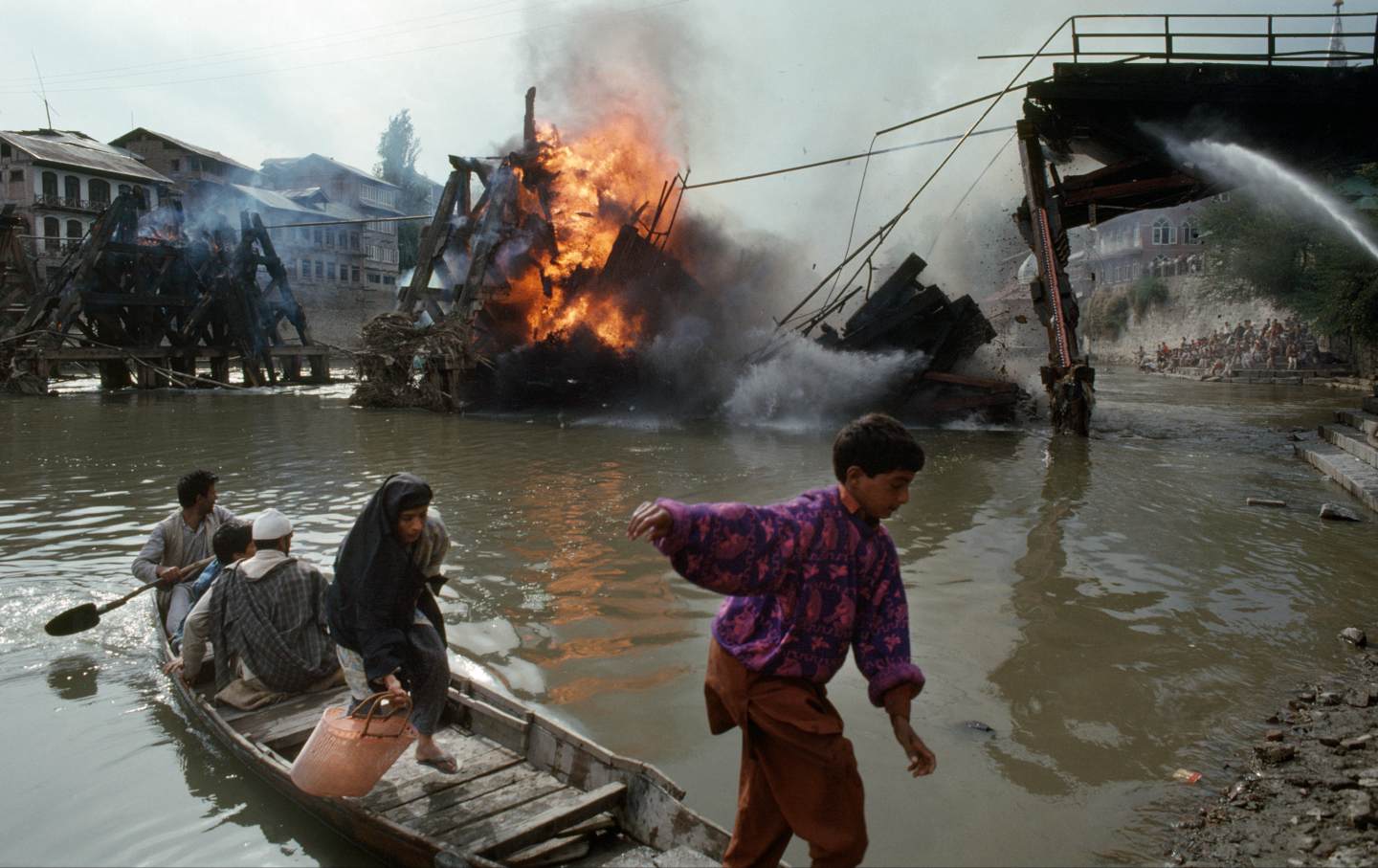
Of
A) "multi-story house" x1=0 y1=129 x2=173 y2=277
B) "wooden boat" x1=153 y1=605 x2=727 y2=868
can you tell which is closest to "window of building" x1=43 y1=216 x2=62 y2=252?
"multi-story house" x1=0 y1=129 x2=173 y2=277

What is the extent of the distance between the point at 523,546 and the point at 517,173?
1841 centimetres

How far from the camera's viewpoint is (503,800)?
4125mm

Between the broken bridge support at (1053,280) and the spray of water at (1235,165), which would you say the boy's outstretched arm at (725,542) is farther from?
the spray of water at (1235,165)

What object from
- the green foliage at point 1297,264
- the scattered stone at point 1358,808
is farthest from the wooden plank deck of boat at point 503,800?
the green foliage at point 1297,264

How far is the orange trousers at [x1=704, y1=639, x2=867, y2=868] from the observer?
2.72 meters

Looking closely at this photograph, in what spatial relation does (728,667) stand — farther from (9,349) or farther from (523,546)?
(9,349)

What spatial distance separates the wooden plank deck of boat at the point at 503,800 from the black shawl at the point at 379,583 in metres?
0.64

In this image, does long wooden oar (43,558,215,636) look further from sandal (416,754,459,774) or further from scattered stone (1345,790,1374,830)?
scattered stone (1345,790,1374,830)

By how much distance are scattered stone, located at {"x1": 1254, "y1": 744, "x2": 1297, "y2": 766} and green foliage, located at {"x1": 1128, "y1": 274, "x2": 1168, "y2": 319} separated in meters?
59.7

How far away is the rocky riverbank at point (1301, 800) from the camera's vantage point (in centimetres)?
388

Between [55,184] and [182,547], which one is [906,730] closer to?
[182,547]

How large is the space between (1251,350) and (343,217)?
58024mm

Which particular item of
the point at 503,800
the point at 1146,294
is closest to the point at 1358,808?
the point at 503,800

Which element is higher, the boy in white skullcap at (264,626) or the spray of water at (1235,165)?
the spray of water at (1235,165)
